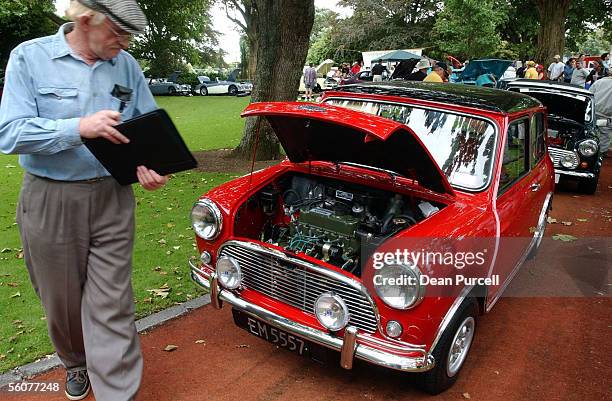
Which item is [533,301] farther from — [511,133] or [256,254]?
[256,254]

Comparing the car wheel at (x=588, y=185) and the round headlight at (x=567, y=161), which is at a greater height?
the round headlight at (x=567, y=161)

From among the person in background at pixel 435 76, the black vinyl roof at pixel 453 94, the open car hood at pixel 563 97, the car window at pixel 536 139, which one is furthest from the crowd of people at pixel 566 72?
the black vinyl roof at pixel 453 94

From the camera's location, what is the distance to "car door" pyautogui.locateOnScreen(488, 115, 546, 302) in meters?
3.59

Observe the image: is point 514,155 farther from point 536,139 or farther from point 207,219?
point 207,219

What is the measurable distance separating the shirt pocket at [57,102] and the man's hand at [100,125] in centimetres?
21

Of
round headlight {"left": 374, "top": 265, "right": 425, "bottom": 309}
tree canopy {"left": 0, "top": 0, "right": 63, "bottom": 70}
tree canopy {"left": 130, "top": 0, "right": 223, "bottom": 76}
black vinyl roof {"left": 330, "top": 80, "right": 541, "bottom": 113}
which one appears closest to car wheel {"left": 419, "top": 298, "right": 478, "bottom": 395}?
Result: round headlight {"left": 374, "top": 265, "right": 425, "bottom": 309}

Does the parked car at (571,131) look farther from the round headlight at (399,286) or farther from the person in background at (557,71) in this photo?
the person in background at (557,71)

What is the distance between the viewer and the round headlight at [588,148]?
318 inches

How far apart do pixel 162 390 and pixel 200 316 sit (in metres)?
1.02

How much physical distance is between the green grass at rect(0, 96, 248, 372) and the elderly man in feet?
3.42

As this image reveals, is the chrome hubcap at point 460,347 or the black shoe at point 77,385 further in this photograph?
the chrome hubcap at point 460,347

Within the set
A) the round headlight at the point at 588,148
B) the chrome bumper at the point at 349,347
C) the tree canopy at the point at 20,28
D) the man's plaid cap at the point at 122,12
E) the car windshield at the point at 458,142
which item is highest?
the tree canopy at the point at 20,28

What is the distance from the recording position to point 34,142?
2205 millimetres

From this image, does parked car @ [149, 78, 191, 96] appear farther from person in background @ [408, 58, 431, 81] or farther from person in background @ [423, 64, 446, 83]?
person in background @ [423, 64, 446, 83]
